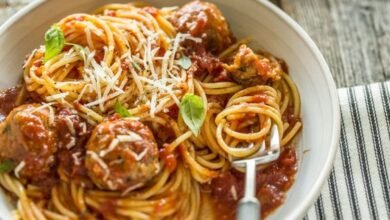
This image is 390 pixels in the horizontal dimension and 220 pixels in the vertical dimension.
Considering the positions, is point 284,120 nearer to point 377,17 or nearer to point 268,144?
point 268,144

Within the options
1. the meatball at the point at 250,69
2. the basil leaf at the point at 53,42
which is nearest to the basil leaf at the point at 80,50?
the basil leaf at the point at 53,42

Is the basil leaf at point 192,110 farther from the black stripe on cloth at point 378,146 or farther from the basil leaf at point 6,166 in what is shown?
the black stripe on cloth at point 378,146

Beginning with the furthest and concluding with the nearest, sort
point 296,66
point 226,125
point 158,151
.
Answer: point 296,66
point 226,125
point 158,151

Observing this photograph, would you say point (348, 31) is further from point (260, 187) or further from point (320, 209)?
point (260, 187)

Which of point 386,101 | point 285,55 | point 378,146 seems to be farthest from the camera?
point 386,101

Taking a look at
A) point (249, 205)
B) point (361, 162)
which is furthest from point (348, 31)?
point (249, 205)

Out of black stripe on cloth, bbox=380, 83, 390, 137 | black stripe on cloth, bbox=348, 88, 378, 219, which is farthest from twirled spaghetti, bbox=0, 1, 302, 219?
black stripe on cloth, bbox=380, 83, 390, 137

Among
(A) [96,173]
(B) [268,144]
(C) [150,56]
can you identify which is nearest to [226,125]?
(B) [268,144]

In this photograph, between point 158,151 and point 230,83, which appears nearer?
point 158,151
